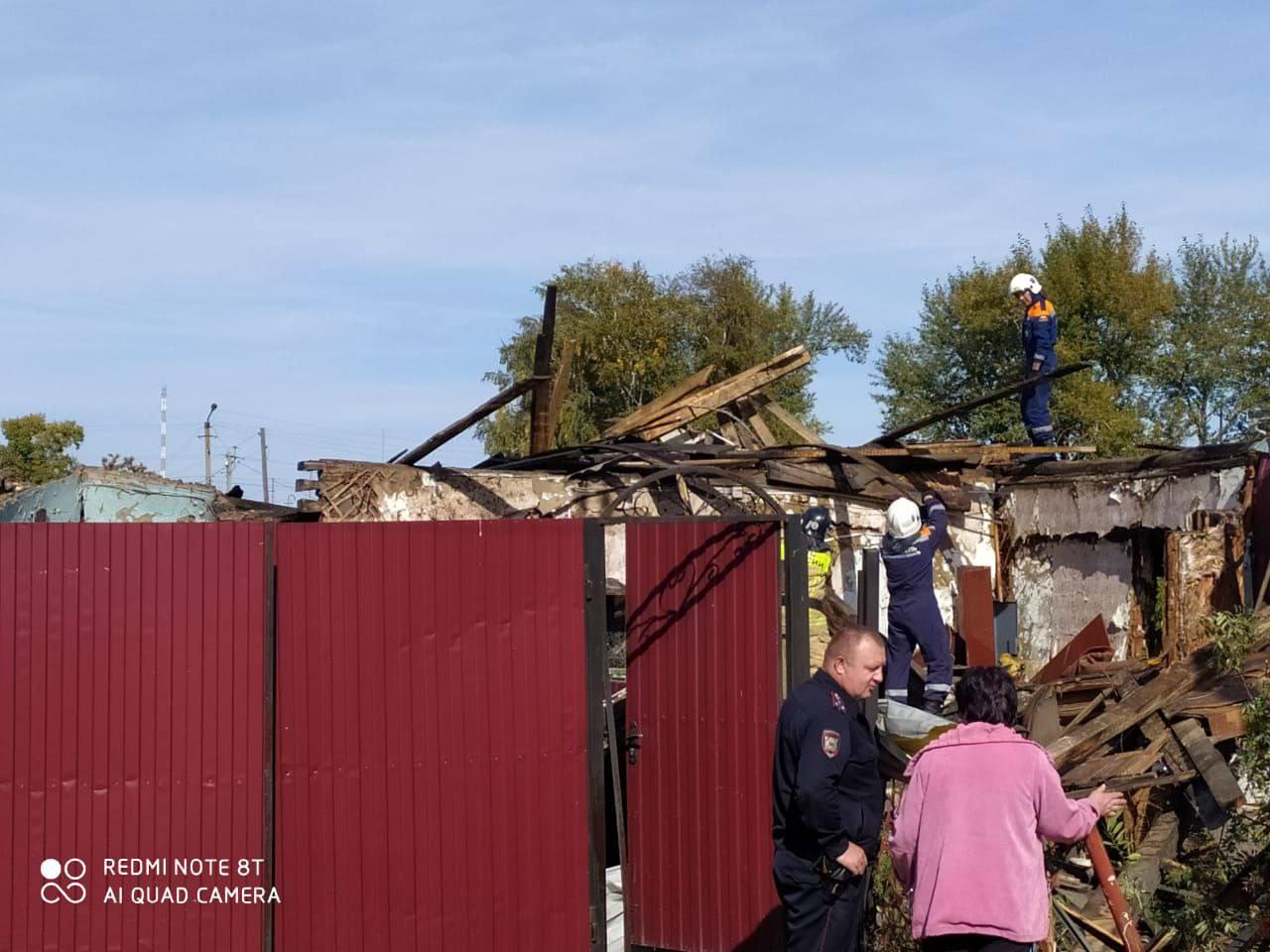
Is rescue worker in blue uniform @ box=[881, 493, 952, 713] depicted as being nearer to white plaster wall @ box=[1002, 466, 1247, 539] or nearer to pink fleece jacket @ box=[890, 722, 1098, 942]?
pink fleece jacket @ box=[890, 722, 1098, 942]

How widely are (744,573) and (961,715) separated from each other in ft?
9.86

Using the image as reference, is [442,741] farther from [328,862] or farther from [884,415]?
[884,415]

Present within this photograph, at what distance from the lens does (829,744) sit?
5625 millimetres

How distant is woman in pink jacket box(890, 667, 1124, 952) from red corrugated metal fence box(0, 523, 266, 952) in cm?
450

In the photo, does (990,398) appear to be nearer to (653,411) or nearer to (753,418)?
(753,418)

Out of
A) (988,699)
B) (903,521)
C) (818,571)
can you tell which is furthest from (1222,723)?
(818,571)

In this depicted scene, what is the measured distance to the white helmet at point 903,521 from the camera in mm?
9461

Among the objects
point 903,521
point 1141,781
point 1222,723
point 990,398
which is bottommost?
point 1141,781

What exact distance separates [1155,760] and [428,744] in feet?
13.7

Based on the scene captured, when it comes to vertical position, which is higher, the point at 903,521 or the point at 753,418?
the point at 753,418

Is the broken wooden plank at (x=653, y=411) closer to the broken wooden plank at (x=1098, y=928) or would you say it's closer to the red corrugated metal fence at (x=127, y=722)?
the red corrugated metal fence at (x=127, y=722)

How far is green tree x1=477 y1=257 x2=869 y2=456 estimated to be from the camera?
35094mm

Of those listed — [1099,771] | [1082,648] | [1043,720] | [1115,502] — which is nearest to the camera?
[1099,771]

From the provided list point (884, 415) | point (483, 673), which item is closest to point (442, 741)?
point (483, 673)
